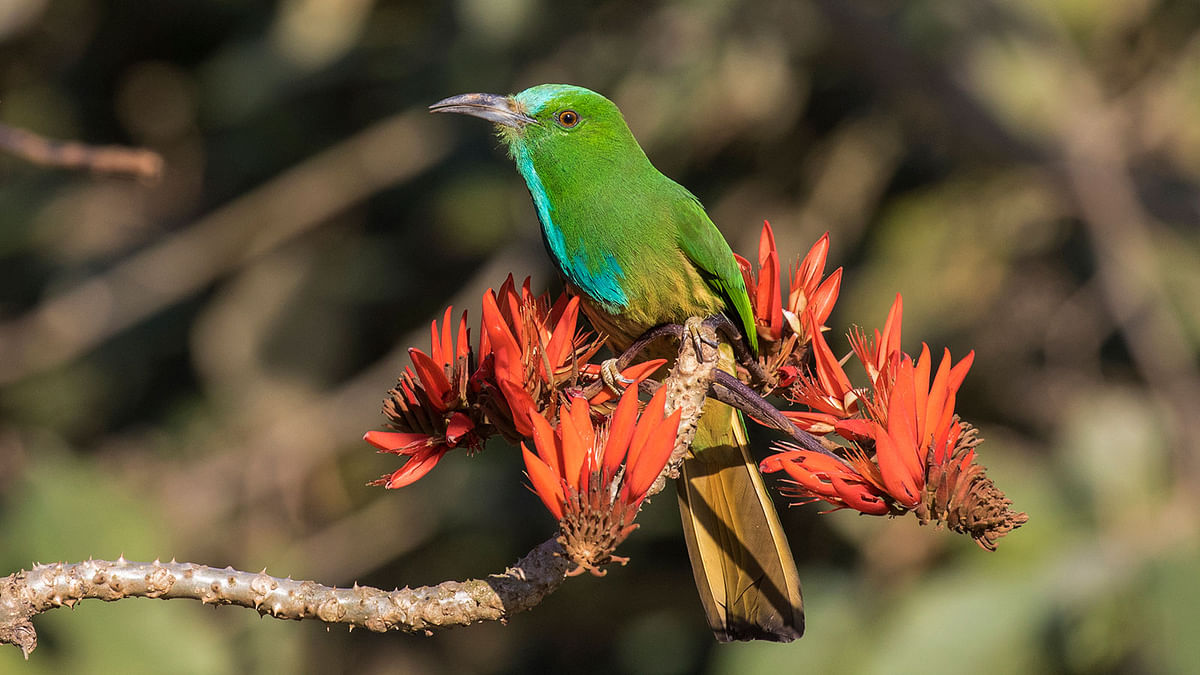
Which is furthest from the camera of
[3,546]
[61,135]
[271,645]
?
[61,135]

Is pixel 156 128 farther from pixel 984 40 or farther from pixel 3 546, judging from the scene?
pixel 984 40

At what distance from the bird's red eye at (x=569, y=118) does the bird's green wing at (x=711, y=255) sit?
0.33 metres

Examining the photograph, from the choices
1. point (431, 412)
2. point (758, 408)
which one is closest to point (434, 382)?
point (431, 412)

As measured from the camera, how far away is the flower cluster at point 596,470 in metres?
1.72

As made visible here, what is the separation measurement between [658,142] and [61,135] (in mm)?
4226

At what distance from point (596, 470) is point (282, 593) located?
1.66 ft

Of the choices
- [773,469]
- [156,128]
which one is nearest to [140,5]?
[156,128]

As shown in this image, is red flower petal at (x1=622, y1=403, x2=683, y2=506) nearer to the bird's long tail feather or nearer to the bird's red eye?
the bird's long tail feather

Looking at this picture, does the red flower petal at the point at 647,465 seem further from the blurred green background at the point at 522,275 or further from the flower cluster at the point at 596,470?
the blurred green background at the point at 522,275

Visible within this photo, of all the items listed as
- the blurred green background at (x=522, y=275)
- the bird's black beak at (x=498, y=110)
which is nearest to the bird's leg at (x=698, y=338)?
the bird's black beak at (x=498, y=110)

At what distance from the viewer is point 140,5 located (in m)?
8.07

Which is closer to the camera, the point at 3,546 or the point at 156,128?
the point at 3,546

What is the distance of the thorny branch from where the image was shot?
174 cm

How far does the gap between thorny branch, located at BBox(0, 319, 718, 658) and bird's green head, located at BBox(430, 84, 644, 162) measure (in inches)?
49.4
